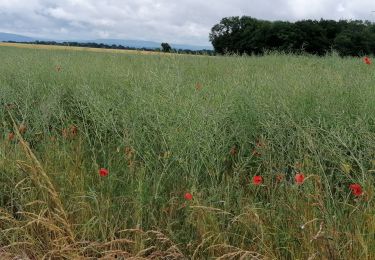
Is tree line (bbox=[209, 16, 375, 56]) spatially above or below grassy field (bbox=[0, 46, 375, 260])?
above

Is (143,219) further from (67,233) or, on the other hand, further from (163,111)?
(163,111)

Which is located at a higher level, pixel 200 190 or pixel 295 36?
pixel 295 36

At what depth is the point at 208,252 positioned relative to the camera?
1.85m

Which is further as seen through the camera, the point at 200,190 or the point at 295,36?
the point at 295,36

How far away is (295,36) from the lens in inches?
727

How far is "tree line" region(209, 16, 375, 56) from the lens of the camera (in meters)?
14.5

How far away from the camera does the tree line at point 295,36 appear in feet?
47.6

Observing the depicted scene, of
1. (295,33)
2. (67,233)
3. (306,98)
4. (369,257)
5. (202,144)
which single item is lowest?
(67,233)

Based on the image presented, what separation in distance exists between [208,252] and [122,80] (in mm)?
3108

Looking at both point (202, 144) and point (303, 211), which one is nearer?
point (303, 211)

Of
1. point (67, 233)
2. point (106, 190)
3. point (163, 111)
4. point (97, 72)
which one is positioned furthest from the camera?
point (97, 72)

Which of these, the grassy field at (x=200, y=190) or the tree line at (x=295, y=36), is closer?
the grassy field at (x=200, y=190)

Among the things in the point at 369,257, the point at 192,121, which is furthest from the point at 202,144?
the point at 369,257

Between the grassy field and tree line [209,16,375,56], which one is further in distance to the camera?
tree line [209,16,375,56]
